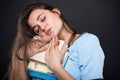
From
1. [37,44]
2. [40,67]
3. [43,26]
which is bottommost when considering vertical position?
[40,67]

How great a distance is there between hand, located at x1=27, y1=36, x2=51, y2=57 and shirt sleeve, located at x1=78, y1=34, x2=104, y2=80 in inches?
9.6

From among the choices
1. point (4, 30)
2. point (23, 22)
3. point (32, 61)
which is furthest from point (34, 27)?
point (4, 30)

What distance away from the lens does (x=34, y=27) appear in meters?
1.48

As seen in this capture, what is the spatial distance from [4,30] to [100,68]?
85cm

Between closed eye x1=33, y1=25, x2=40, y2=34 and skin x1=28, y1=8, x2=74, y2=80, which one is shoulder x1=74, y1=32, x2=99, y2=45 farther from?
closed eye x1=33, y1=25, x2=40, y2=34

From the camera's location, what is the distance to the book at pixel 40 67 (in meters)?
1.30

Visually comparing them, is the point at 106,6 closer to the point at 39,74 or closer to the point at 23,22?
the point at 23,22

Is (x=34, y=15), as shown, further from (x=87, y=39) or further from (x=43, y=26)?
(x=87, y=39)

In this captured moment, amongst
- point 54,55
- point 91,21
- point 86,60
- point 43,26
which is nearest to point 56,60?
point 54,55

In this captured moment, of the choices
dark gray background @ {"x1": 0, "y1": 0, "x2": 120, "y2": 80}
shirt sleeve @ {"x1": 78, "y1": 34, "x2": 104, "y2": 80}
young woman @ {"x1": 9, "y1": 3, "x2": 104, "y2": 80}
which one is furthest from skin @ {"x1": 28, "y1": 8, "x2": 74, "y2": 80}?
dark gray background @ {"x1": 0, "y1": 0, "x2": 120, "y2": 80}

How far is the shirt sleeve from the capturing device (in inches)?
50.4

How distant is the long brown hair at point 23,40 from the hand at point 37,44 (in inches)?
1.1

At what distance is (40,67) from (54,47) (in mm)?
138

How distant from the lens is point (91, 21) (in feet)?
5.67
